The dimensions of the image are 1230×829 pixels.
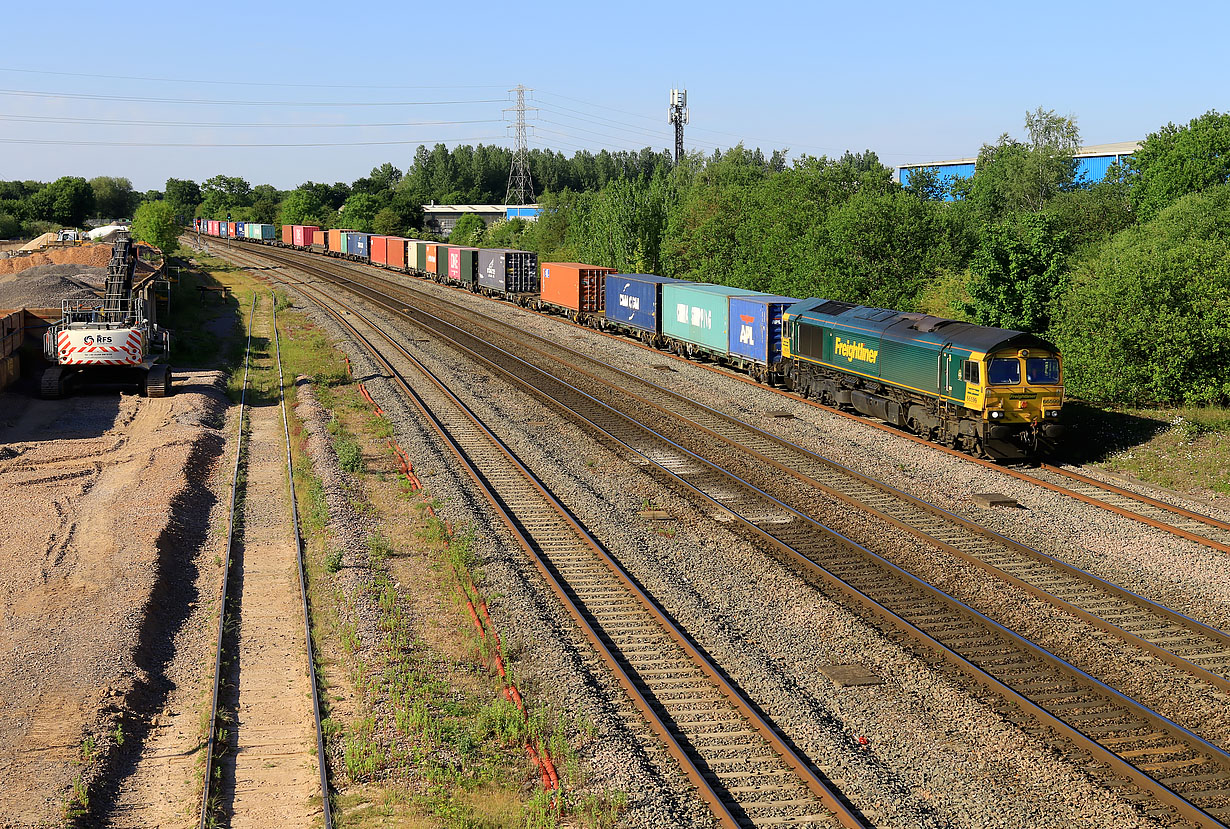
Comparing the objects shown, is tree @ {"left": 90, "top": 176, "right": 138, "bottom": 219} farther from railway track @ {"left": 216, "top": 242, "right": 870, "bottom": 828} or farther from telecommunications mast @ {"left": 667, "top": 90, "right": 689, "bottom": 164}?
railway track @ {"left": 216, "top": 242, "right": 870, "bottom": 828}

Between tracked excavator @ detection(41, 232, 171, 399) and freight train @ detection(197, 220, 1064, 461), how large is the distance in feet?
70.1

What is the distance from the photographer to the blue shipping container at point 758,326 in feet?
116

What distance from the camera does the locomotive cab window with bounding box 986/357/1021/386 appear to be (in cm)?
2416

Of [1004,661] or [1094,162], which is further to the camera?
[1094,162]

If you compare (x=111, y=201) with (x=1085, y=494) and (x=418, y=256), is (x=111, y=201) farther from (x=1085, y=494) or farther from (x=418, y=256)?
(x=1085, y=494)

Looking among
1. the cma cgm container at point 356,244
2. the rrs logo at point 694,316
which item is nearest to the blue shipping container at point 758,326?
the rrs logo at point 694,316

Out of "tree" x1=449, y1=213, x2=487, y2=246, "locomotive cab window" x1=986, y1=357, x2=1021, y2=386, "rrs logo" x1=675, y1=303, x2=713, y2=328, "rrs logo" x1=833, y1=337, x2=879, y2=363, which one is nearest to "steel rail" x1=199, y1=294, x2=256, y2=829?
"locomotive cab window" x1=986, y1=357, x2=1021, y2=386

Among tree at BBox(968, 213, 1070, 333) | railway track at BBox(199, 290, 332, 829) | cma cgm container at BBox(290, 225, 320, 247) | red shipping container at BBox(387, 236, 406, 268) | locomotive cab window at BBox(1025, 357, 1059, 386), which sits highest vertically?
cma cgm container at BBox(290, 225, 320, 247)

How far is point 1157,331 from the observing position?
29.3 m

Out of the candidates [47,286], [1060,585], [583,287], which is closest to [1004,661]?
[1060,585]

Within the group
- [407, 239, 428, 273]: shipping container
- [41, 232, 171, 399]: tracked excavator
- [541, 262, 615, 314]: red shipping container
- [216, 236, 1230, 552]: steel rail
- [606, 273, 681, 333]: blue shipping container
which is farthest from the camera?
[407, 239, 428, 273]: shipping container

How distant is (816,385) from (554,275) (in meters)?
28.4

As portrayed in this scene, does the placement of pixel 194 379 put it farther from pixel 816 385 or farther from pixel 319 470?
pixel 816 385

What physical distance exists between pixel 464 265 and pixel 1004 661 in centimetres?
6295
